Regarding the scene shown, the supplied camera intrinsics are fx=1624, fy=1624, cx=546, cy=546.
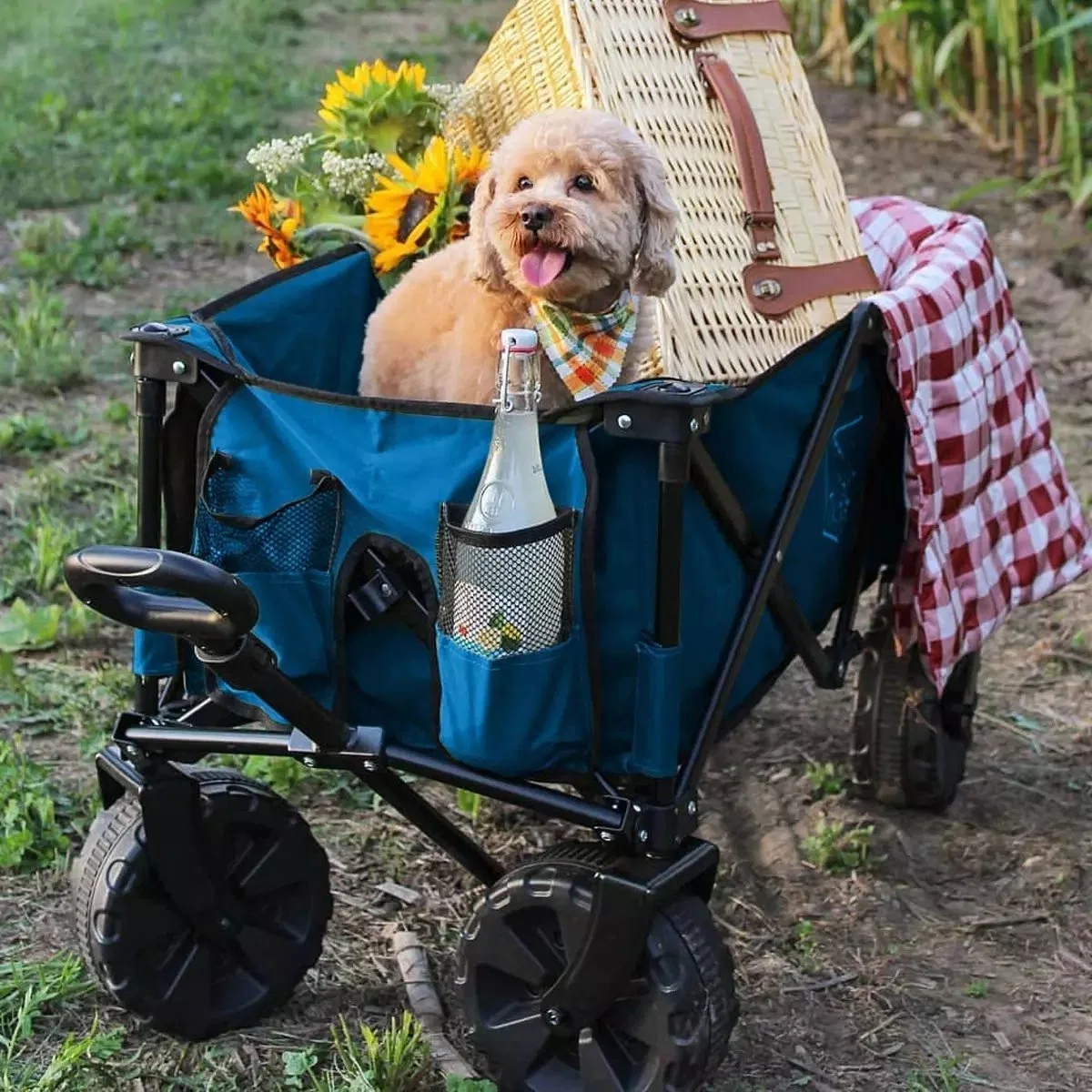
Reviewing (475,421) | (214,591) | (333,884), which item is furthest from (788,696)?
(214,591)

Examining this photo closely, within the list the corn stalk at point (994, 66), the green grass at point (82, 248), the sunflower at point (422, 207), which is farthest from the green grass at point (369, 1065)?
the corn stalk at point (994, 66)

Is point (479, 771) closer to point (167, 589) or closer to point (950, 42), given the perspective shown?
point (167, 589)

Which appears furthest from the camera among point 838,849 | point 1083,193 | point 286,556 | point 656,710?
point 1083,193

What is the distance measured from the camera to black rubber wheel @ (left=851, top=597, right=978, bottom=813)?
2705mm

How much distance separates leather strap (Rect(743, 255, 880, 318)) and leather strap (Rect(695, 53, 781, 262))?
38 millimetres

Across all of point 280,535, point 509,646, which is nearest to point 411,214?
point 280,535

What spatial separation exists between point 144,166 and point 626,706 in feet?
16.2

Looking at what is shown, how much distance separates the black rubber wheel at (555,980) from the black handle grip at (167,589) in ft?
1.57

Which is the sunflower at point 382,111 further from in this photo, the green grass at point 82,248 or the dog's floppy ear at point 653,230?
the green grass at point 82,248

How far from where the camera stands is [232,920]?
2.14 m

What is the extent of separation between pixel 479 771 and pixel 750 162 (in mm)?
1185

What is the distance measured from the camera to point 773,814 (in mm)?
2826

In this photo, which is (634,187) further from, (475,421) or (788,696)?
(788,696)

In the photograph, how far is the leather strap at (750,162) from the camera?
2.56 m
